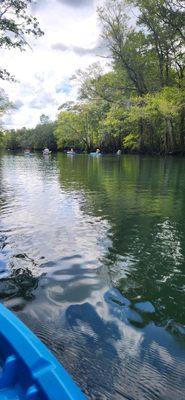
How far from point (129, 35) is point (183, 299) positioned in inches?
1449

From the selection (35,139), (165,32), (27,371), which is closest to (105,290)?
(27,371)

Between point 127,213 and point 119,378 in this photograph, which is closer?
point 119,378

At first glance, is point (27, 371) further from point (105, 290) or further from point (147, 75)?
point (147, 75)

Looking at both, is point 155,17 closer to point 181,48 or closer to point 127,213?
point 181,48

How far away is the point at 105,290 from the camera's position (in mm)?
5082

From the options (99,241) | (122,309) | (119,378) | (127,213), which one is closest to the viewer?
(119,378)

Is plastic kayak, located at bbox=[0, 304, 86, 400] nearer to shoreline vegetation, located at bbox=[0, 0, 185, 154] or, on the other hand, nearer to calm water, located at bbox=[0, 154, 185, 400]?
→ calm water, located at bbox=[0, 154, 185, 400]

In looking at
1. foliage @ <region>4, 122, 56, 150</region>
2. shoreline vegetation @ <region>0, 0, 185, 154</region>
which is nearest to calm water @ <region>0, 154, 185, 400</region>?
shoreline vegetation @ <region>0, 0, 185, 154</region>

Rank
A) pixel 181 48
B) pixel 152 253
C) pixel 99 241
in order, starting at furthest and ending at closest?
pixel 181 48 → pixel 99 241 → pixel 152 253

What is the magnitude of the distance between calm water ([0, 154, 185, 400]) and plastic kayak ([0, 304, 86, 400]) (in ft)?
3.25

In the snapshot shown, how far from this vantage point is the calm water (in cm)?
334

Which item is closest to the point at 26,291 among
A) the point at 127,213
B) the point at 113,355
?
the point at 113,355

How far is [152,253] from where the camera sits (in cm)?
657

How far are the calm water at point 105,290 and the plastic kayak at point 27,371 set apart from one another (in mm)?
992
